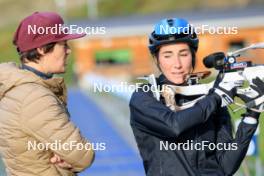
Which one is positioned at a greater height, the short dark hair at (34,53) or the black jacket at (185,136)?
the short dark hair at (34,53)

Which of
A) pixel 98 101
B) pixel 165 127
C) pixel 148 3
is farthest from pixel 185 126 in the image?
pixel 148 3

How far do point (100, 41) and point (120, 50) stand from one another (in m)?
1.63

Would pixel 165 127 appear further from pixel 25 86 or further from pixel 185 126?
pixel 25 86

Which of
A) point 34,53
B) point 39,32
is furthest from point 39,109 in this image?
point 39,32

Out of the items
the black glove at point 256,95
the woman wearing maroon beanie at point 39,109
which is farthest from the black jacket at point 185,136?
the woman wearing maroon beanie at point 39,109

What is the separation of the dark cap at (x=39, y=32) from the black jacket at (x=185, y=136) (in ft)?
1.99

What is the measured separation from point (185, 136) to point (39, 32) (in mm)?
1051

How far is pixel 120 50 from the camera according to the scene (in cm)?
5100

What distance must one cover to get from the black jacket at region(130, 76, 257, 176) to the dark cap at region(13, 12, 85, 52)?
0.61 metres

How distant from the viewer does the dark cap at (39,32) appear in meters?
4.36

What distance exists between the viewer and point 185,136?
440cm

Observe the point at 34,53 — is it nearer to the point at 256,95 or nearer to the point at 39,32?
the point at 39,32

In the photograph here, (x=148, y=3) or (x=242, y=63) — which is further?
(x=148, y=3)

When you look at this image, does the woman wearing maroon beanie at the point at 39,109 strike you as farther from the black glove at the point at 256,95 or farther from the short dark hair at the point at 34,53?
the black glove at the point at 256,95
